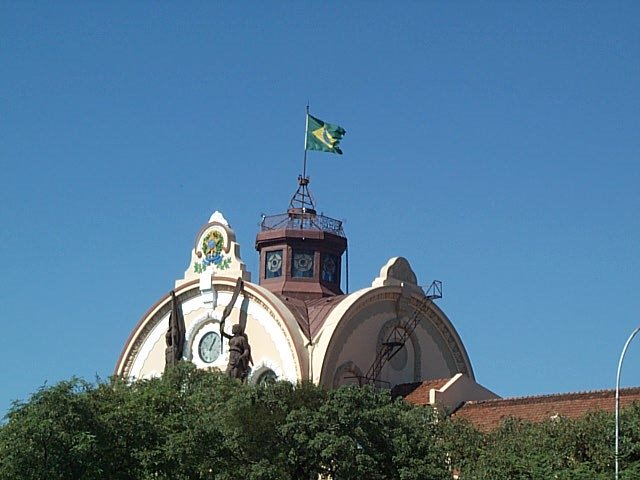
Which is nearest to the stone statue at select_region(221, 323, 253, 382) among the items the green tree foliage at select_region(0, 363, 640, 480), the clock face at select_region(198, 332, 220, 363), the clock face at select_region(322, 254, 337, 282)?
the clock face at select_region(198, 332, 220, 363)

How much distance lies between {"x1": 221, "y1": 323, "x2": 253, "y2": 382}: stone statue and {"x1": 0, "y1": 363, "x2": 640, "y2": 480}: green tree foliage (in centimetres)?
890

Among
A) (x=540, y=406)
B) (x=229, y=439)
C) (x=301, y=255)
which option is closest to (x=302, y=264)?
(x=301, y=255)

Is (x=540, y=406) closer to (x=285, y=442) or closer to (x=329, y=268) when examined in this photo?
(x=285, y=442)

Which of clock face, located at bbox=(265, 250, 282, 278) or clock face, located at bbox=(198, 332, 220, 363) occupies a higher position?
clock face, located at bbox=(265, 250, 282, 278)

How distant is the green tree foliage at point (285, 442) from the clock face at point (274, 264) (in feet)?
52.3

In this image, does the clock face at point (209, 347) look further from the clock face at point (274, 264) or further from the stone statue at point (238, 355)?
the clock face at point (274, 264)

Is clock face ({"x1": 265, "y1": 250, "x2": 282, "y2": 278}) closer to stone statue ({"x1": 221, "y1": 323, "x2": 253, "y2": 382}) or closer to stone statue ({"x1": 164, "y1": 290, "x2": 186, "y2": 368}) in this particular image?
stone statue ({"x1": 164, "y1": 290, "x2": 186, "y2": 368})

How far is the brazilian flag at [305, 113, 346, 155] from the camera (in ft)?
204

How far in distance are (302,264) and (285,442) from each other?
18.2 metres

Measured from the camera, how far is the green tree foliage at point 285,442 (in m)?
43.6

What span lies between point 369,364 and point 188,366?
8.23 m

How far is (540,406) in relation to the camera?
169 feet

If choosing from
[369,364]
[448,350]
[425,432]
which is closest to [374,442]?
[425,432]

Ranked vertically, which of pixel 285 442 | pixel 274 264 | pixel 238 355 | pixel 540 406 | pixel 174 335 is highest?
pixel 274 264
